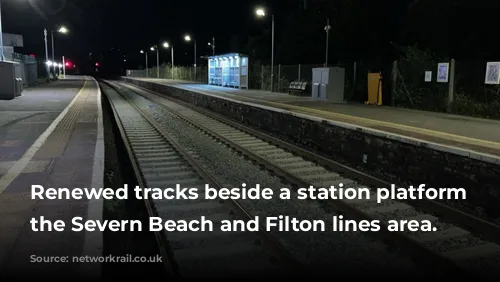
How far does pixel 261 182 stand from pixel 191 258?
3851mm

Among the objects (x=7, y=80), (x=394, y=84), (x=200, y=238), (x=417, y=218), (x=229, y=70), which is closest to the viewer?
(x=200, y=238)

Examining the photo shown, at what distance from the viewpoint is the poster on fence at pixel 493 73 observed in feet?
52.9

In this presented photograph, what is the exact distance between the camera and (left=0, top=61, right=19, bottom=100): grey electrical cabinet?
26.1 meters

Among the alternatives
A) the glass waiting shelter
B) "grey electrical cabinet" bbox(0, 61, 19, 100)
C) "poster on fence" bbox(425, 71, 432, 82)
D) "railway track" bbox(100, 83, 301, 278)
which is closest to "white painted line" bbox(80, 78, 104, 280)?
"railway track" bbox(100, 83, 301, 278)

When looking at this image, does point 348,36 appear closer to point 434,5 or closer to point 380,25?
point 380,25

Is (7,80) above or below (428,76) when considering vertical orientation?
below

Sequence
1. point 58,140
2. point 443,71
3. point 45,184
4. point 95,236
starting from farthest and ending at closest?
→ 1. point 443,71
2. point 58,140
3. point 45,184
4. point 95,236

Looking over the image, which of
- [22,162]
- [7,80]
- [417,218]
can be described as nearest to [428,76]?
[417,218]

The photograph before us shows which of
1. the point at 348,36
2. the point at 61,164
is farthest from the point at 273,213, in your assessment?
the point at 348,36

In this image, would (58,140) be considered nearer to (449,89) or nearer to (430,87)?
(449,89)

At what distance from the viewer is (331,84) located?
23875mm

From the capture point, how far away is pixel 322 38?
52.9 m

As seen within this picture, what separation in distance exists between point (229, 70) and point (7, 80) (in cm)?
1924

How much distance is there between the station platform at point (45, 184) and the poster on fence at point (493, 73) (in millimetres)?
12921
